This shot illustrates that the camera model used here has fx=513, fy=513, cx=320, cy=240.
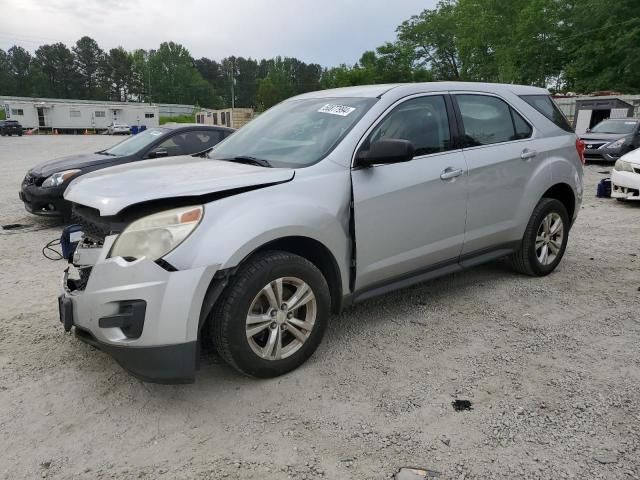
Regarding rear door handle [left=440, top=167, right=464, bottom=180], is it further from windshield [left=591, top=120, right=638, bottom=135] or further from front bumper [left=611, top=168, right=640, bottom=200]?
windshield [left=591, top=120, right=638, bottom=135]

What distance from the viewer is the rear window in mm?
4766

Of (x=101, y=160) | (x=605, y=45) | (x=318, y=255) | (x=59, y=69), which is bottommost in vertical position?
(x=318, y=255)

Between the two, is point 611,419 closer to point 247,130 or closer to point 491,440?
point 491,440

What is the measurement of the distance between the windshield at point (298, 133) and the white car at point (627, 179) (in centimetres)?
704

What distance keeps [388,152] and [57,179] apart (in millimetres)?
5665

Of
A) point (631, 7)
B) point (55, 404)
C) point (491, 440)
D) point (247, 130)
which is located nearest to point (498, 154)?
point (247, 130)

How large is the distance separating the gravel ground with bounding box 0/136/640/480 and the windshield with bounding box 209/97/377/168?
4.40 feet

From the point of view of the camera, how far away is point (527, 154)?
14.6 feet

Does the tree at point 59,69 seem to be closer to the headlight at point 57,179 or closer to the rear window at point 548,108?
the headlight at point 57,179

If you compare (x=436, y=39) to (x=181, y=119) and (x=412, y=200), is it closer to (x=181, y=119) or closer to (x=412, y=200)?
(x=181, y=119)

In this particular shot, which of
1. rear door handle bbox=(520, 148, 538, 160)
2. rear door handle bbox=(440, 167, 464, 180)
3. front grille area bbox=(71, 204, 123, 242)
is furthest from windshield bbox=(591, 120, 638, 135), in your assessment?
front grille area bbox=(71, 204, 123, 242)

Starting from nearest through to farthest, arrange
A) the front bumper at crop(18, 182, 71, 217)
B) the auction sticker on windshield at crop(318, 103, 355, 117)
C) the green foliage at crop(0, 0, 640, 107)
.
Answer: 1. the auction sticker on windshield at crop(318, 103, 355, 117)
2. the front bumper at crop(18, 182, 71, 217)
3. the green foliage at crop(0, 0, 640, 107)

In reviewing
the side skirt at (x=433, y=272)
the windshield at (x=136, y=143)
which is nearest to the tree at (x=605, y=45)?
the windshield at (x=136, y=143)

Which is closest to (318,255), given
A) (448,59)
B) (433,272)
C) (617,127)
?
(433,272)
